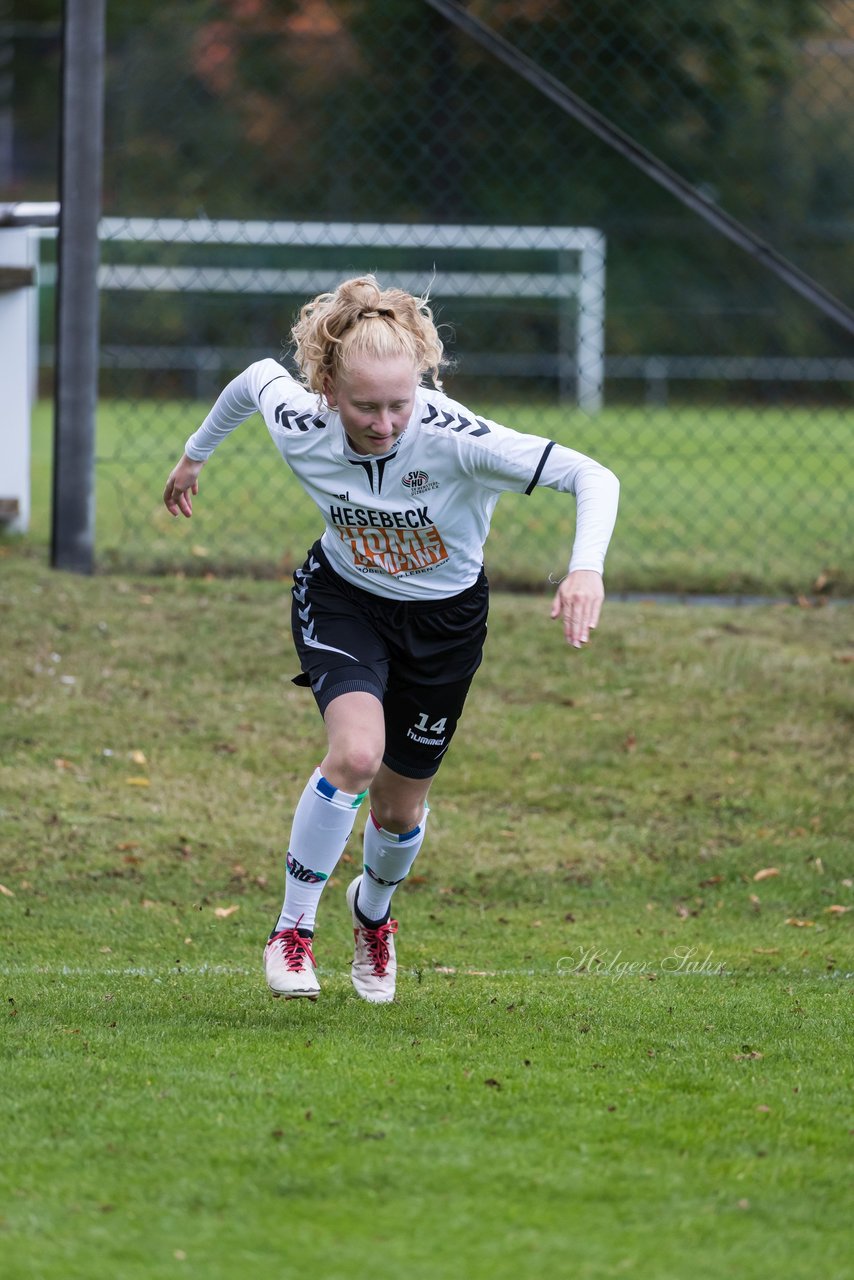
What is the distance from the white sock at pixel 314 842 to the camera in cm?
389

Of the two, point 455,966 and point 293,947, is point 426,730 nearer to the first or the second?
point 293,947

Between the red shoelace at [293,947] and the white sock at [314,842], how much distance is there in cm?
2

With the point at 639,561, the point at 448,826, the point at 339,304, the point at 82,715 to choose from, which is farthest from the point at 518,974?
the point at 639,561

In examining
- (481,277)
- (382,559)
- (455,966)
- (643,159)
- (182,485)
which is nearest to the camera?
(382,559)

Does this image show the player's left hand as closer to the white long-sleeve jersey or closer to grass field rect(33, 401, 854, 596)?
the white long-sleeve jersey

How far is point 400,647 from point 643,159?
4.96 meters

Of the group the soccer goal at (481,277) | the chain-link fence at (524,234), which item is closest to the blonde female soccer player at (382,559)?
the chain-link fence at (524,234)

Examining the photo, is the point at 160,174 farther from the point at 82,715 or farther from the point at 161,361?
the point at 82,715

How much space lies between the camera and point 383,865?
4340 millimetres

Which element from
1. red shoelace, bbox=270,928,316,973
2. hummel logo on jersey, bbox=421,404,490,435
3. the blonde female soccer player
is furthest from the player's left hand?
red shoelace, bbox=270,928,316,973

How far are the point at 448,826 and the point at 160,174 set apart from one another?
1593 centimetres

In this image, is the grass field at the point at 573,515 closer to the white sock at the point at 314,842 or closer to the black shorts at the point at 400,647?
the black shorts at the point at 400,647

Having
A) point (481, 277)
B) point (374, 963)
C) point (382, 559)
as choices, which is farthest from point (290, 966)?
point (481, 277)

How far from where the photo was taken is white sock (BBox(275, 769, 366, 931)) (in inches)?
153
